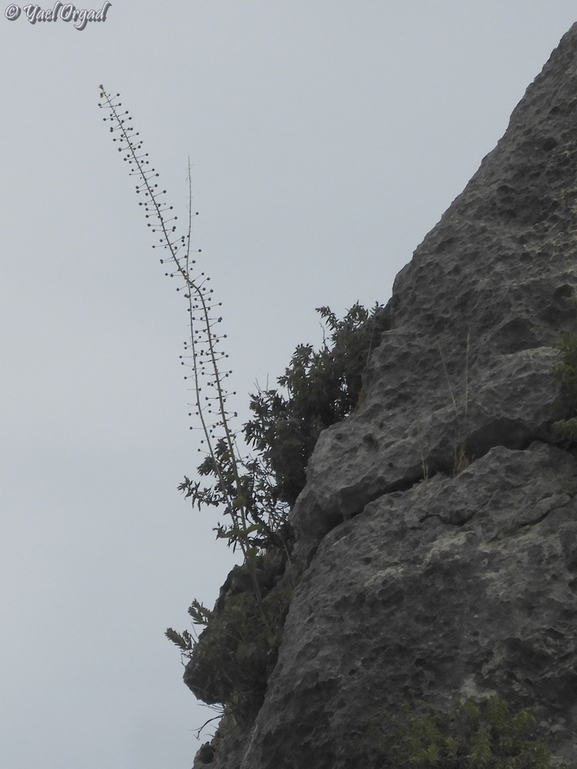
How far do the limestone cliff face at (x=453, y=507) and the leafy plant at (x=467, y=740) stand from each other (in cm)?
14

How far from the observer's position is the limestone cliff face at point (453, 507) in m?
5.39

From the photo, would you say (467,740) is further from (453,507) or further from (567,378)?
(567,378)

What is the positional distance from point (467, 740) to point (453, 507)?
4.48ft

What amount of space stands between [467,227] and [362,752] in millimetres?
3646

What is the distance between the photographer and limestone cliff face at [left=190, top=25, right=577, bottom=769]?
5395 mm

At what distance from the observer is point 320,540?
6734mm

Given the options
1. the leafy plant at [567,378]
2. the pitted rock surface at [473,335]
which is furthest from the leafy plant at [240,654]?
the leafy plant at [567,378]

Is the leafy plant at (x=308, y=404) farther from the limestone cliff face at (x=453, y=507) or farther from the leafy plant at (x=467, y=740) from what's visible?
the leafy plant at (x=467, y=740)

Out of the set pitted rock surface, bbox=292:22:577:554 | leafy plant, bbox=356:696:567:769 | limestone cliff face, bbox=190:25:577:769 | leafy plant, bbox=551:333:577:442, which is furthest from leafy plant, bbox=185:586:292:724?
leafy plant, bbox=551:333:577:442

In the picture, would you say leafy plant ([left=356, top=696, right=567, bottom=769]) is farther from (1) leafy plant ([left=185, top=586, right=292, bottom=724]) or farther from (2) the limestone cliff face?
(1) leafy plant ([left=185, top=586, right=292, bottom=724])

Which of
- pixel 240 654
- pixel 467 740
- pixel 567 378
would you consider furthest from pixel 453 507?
pixel 240 654

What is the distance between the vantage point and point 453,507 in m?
5.92

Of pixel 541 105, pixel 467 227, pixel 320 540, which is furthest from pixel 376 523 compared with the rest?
pixel 541 105

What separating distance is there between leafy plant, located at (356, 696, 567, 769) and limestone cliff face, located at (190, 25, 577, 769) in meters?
0.14
